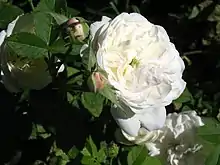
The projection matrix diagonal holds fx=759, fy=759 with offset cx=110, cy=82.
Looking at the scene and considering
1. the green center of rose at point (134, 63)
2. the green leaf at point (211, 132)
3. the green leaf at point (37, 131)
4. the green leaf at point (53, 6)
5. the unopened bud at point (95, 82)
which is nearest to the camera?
the unopened bud at point (95, 82)

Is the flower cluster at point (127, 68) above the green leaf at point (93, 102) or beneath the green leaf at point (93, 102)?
above

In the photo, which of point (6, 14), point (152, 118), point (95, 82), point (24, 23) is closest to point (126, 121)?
point (152, 118)

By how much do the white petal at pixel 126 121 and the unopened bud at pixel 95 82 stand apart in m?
0.12

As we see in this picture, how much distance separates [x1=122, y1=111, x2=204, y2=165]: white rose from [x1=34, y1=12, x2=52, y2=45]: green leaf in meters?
0.44

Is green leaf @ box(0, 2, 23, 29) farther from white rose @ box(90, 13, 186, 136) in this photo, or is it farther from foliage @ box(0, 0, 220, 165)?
white rose @ box(90, 13, 186, 136)

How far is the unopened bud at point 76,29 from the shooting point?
4.53 feet

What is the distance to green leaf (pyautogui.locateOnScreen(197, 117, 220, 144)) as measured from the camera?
168cm

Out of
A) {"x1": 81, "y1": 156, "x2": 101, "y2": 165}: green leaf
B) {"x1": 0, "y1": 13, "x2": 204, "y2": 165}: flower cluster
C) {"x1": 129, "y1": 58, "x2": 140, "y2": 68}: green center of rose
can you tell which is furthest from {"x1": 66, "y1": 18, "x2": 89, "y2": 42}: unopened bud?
{"x1": 81, "y1": 156, "x2": 101, "y2": 165}: green leaf

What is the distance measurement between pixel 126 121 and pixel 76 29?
0.67 feet

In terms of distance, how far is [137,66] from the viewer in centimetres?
142

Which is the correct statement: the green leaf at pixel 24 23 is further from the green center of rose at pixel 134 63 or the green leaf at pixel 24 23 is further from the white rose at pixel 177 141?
the white rose at pixel 177 141

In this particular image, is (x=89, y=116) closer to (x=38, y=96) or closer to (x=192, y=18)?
(x=38, y=96)

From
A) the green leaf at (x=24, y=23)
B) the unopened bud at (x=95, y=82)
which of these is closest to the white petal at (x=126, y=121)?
the unopened bud at (x=95, y=82)

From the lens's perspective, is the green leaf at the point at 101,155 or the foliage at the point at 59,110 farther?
the green leaf at the point at 101,155
